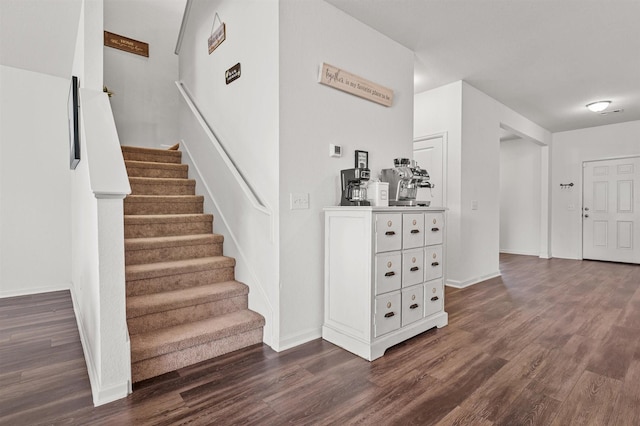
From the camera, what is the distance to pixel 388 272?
249 centimetres

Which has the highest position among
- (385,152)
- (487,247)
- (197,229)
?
(385,152)

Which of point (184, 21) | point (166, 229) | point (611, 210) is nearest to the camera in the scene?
point (166, 229)

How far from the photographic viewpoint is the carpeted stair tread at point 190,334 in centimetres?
208

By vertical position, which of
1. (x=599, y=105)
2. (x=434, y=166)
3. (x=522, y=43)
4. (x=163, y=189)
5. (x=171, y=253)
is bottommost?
(x=171, y=253)

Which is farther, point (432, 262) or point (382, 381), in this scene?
point (432, 262)

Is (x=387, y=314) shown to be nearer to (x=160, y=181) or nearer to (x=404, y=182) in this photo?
(x=404, y=182)

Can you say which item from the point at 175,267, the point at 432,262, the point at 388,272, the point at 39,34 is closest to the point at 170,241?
the point at 175,267

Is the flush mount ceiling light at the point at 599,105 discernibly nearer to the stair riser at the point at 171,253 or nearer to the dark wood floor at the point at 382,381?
the dark wood floor at the point at 382,381

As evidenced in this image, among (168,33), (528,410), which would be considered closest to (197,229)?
(528,410)

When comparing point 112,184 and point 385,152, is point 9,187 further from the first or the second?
point 385,152

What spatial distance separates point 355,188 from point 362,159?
1.66 feet

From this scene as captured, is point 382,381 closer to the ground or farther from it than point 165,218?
closer to the ground

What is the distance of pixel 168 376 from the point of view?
2096 mm

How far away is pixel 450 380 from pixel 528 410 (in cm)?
42
